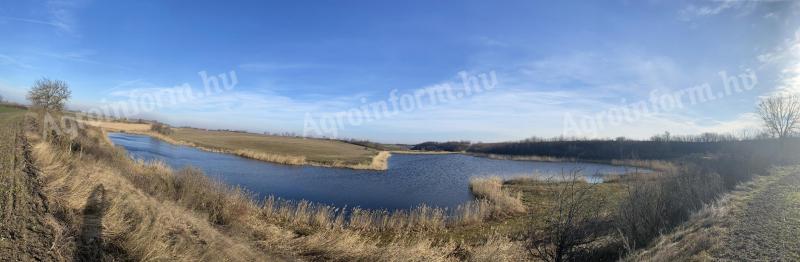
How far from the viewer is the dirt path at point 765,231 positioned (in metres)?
6.77

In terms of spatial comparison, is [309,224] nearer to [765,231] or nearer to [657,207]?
[657,207]

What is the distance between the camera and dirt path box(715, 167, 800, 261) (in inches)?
267

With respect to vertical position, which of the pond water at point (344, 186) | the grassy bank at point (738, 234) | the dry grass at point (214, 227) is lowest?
the pond water at point (344, 186)

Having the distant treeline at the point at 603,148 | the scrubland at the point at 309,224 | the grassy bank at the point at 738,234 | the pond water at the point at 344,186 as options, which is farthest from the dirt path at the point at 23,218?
the distant treeline at the point at 603,148

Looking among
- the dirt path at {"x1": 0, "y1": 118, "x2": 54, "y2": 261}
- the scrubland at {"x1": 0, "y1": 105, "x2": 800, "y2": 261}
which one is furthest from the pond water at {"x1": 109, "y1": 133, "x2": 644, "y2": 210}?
the dirt path at {"x1": 0, "y1": 118, "x2": 54, "y2": 261}

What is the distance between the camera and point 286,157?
4525 cm

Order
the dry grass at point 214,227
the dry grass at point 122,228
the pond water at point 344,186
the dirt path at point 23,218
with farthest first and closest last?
1. the pond water at point 344,186
2. the dry grass at point 214,227
3. the dry grass at point 122,228
4. the dirt path at point 23,218

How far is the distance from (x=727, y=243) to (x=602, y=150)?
102 m

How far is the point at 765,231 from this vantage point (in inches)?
315

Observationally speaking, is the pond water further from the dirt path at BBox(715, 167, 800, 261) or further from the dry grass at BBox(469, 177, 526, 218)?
the dirt path at BBox(715, 167, 800, 261)

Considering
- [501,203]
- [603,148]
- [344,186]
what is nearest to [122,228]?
[501,203]

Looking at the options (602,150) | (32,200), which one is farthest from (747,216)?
(602,150)

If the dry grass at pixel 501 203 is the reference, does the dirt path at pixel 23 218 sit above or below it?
above

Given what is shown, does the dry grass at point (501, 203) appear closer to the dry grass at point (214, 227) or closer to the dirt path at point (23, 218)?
the dry grass at point (214, 227)
